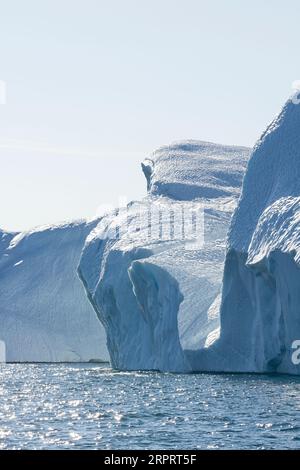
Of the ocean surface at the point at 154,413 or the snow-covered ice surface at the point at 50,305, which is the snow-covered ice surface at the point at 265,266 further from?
the snow-covered ice surface at the point at 50,305

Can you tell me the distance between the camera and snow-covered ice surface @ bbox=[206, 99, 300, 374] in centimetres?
4078

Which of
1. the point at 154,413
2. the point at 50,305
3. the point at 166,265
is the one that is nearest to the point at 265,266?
the point at 166,265

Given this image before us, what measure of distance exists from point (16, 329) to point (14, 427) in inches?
1634

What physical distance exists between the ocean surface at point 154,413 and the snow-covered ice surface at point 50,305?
75.0 ft

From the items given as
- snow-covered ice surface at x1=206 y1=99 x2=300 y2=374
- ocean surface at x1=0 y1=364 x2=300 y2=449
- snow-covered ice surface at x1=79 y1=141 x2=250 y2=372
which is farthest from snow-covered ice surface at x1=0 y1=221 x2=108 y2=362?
snow-covered ice surface at x1=206 y1=99 x2=300 y2=374

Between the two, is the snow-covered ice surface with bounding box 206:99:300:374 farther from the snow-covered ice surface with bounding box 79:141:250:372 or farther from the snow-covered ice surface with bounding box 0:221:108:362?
the snow-covered ice surface with bounding box 0:221:108:362

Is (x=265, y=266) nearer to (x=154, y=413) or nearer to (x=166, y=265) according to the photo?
(x=166, y=265)

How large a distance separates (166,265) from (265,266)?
6.70 meters

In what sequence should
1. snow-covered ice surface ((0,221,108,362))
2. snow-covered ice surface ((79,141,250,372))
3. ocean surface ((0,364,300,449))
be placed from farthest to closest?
1. snow-covered ice surface ((0,221,108,362))
2. snow-covered ice surface ((79,141,250,372))
3. ocean surface ((0,364,300,449))

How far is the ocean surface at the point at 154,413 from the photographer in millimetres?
25984

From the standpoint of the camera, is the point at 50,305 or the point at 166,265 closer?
the point at 166,265

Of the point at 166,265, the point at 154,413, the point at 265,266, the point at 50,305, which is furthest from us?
the point at 50,305

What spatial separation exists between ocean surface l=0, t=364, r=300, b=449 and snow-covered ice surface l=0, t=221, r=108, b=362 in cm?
2286

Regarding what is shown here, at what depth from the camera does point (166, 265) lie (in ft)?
156
